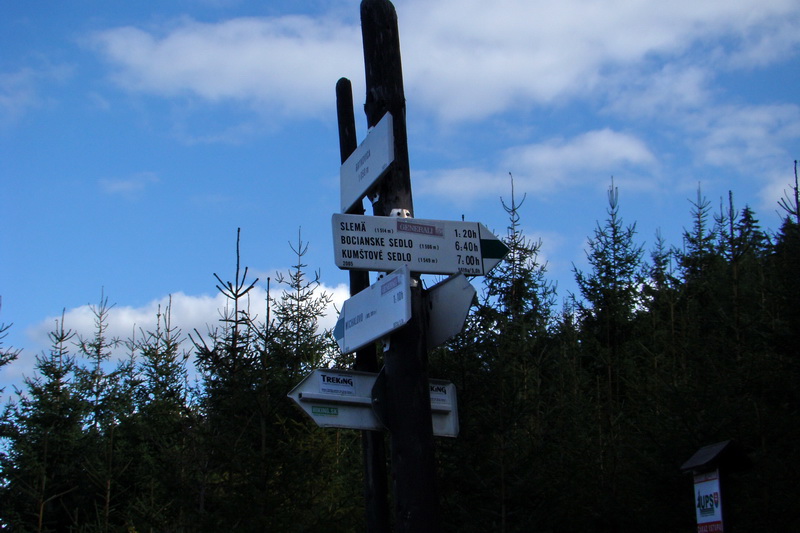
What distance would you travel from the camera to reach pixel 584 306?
30.7 meters

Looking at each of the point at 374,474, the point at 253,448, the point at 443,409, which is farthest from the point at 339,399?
the point at 253,448

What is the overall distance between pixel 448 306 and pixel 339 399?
87 cm

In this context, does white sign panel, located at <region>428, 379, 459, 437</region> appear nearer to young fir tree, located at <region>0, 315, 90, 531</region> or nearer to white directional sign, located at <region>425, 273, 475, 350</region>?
white directional sign, located at <region>425, 273, 475, 350</region>

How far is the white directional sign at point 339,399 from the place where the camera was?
5.16 meters

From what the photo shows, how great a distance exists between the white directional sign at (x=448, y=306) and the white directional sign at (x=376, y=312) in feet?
1.02

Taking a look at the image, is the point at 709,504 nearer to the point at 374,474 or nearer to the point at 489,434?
the point at 374,474

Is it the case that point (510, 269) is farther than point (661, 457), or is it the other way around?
→ point (510, 269)

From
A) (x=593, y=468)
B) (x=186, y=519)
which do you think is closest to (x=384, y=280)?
(x=186, y=519)

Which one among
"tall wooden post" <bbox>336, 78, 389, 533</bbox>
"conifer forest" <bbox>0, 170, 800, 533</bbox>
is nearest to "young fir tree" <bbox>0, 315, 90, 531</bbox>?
"conifer forest" <bbox>0, 170, 800, 533</bbox>

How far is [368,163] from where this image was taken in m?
5.63

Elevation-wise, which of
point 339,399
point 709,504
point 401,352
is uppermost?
point 401,352

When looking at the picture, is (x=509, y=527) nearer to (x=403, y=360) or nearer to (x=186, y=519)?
(x=186, y=519)

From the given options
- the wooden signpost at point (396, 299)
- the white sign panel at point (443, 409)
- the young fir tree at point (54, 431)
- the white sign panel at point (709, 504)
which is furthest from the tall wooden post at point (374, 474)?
the young fir tree at point (54, 431)

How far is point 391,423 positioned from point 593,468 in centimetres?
1058
